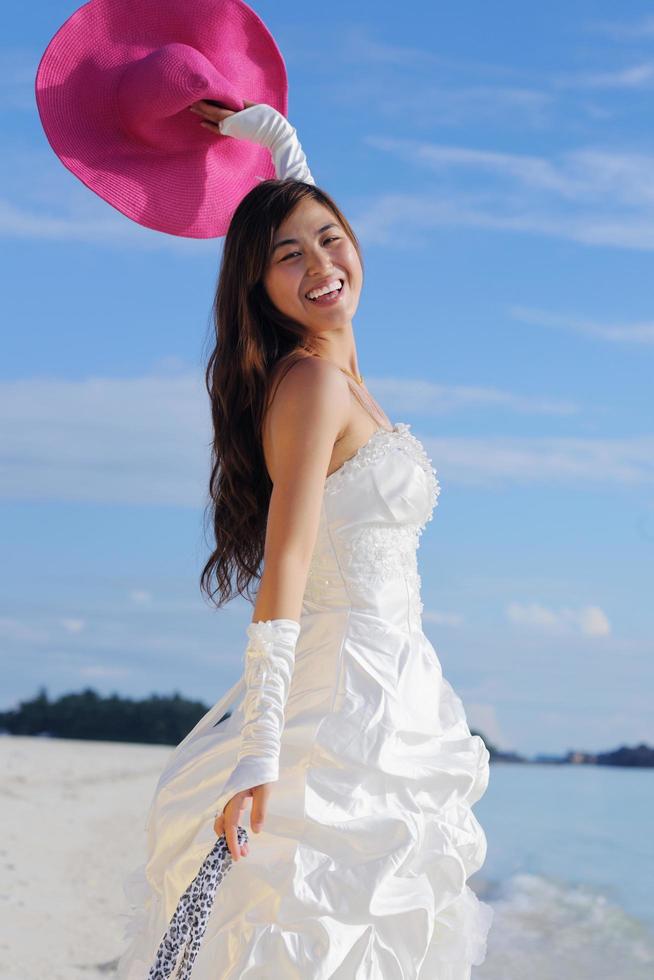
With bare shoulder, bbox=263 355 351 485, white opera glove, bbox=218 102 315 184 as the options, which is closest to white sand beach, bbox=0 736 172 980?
bare shoulder, bbox=263 355 351 485

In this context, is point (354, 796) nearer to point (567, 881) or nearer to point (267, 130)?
point (267, 130)

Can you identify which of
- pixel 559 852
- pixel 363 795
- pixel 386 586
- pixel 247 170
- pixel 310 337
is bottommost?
pixel 559 852

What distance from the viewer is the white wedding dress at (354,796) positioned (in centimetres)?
188

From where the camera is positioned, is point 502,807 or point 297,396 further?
point 502,807

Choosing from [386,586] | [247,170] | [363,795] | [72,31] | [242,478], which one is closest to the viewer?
[363,795]

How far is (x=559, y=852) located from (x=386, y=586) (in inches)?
363

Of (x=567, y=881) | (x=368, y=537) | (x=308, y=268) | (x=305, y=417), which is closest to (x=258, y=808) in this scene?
(x=368, y=537)

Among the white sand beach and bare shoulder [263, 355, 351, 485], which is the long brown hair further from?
the white sand beach

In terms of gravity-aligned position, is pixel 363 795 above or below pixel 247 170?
below

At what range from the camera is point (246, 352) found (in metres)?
2.24

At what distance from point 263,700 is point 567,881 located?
772 cm

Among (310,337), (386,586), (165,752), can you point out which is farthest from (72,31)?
(165,752)

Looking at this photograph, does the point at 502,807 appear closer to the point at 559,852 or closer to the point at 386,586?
the point at 559,852

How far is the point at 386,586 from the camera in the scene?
Answer: 7.10 ft
